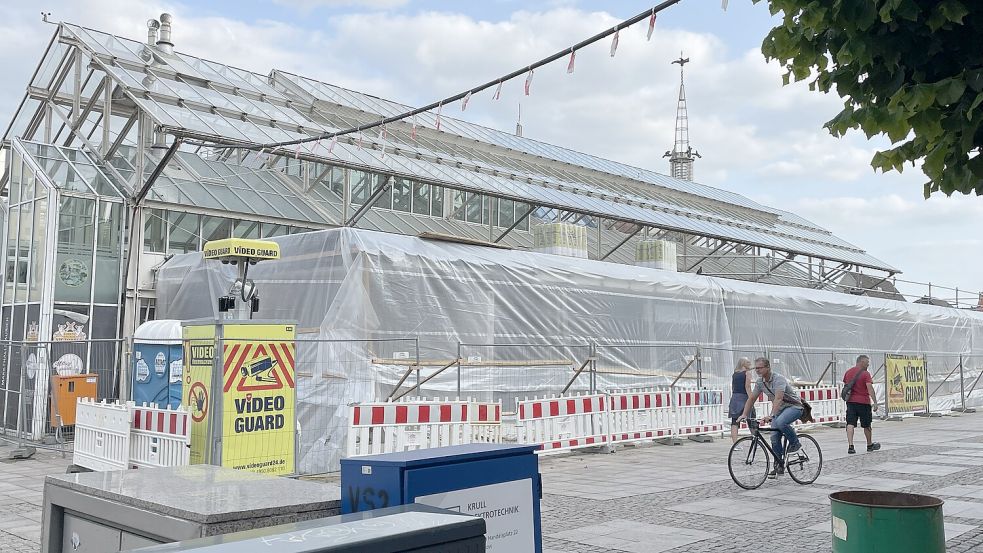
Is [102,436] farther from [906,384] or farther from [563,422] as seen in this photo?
[906,384]

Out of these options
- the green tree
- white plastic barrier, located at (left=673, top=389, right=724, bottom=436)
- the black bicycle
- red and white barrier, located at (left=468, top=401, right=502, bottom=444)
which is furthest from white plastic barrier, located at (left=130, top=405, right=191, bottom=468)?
white plastic barrier, located at (left=673, top=389, right=724, bottom=436)

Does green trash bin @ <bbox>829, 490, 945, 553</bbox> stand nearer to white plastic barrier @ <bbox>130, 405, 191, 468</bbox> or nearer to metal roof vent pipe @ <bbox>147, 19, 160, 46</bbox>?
white plastic barrier @ <bbox>130, 405, 191, 468</bbox>

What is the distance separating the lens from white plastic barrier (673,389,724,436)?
1736cm

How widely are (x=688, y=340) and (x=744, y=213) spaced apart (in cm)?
1992

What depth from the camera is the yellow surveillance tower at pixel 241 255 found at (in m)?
13.5

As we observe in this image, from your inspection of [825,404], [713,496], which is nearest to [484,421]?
[713,496]

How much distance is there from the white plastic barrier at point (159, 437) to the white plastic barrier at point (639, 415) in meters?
7.93

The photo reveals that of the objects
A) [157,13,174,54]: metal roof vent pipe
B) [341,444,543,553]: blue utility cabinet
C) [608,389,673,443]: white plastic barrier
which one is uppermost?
[157,13,174,54]: metal roof vent pipe

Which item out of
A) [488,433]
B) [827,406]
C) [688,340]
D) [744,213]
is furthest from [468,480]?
[744,213]

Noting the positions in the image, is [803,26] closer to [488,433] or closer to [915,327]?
[488,433]

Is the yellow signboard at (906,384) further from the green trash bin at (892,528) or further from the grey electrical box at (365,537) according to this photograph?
the grey electrical box at (365,537)

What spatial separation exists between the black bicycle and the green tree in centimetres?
619

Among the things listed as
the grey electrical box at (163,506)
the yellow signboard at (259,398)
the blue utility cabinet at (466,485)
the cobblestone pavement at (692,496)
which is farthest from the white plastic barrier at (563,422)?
the grey electrical box at (163,506)

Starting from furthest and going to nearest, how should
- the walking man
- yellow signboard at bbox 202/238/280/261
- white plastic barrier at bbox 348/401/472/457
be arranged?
the walking man, yellow signboard at bbox 202/238/280/261, white plastic barrier at bbox 348/401/472/457
